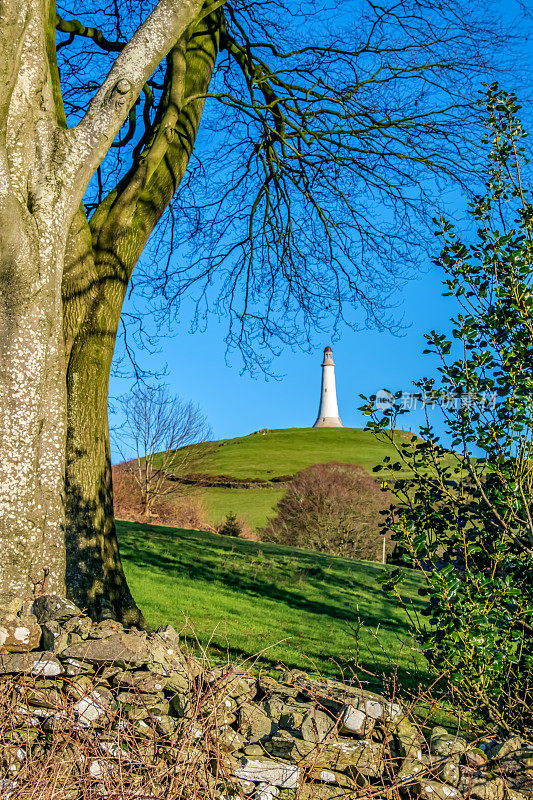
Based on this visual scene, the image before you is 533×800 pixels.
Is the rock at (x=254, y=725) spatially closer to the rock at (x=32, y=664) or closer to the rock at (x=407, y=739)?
the rock at (x=407, y=739)

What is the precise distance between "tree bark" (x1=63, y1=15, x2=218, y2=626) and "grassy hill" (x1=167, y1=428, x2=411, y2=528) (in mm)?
21602

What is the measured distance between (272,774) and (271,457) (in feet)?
163

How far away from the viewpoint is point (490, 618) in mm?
3895

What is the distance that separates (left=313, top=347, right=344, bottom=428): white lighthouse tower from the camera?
232 feet

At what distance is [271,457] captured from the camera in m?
52.8

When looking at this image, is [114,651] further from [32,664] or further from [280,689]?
[280,689]

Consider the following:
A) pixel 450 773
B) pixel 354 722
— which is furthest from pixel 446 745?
pixel 354 722

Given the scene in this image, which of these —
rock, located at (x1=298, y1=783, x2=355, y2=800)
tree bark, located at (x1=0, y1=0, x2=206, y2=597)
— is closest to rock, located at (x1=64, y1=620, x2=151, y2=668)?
rock, located at (x1=298, y1=783, x2=355, y2=800)

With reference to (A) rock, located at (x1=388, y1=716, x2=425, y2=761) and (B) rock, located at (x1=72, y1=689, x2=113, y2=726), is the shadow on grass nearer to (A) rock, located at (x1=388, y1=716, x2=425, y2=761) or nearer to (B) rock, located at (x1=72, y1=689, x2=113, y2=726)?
(A) rock, located at (x1=388, y1=716, x2=425, y2=761)

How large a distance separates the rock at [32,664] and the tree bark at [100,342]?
6.52 ft

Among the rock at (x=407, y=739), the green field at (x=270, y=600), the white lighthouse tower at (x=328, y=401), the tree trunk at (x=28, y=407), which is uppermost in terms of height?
the white lighthouse tower at (x=328, y=401)

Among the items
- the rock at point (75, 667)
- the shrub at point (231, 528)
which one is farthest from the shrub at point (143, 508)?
the rock at point (75, 667)

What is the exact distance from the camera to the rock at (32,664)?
343cm

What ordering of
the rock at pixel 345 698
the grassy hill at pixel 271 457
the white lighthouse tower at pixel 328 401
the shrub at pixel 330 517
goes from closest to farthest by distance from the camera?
the rock at pixel 345 698
the shrub at pixel 330 517
the grassy hill at pixel 271 457
the white lighthouse tower at pixel 328 401
